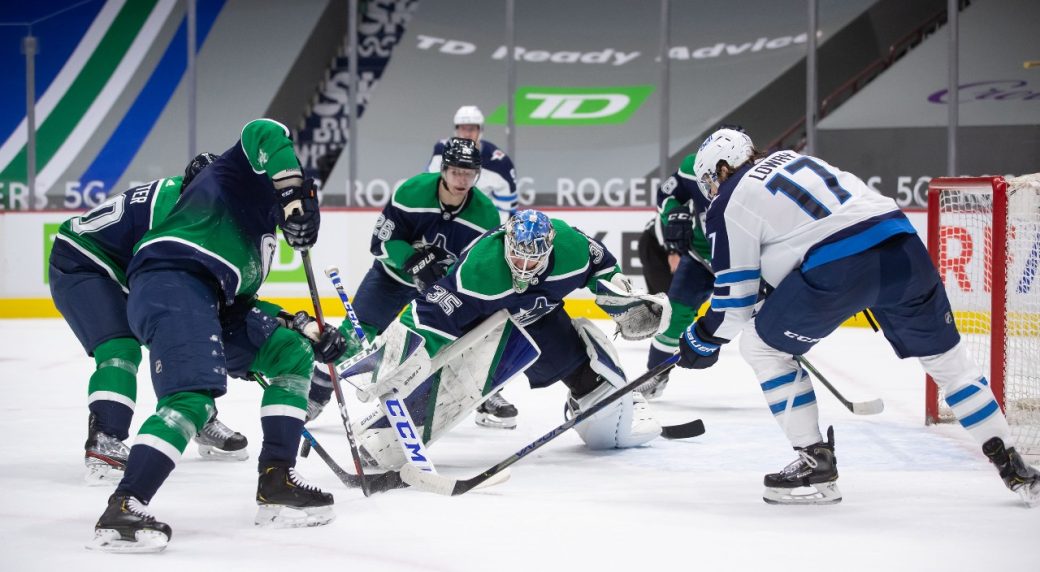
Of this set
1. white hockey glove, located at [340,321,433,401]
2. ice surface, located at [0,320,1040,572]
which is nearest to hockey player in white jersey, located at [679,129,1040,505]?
ice surface, located at [0,320,1040,572]

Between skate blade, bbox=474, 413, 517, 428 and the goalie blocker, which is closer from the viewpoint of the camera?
the goalie blocker

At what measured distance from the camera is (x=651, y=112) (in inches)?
373

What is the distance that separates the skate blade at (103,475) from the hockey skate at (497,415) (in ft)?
4.63

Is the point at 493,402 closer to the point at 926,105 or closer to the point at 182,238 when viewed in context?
A: the point at 182,238

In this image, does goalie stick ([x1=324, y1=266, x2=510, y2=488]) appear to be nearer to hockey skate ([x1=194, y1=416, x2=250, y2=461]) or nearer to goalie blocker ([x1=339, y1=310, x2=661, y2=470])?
goalie blocker ([x1=339, y1=310, x2=661, y2=470])

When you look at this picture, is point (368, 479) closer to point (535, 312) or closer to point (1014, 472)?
point (535, 312)

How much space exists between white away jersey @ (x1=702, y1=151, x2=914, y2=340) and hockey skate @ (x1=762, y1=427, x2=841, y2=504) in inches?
15.1

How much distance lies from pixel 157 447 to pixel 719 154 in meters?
1.54

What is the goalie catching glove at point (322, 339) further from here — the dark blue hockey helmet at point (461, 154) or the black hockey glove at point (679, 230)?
the black hockey glove at point (679, 230)

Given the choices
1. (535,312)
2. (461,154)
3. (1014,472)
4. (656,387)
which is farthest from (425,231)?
(1014,472)

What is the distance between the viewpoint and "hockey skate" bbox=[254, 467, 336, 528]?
2.77 metres

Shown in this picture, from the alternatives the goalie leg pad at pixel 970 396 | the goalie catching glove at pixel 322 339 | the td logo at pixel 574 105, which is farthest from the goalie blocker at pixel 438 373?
the td logo at pixel 574 105

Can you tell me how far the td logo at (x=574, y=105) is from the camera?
950cm

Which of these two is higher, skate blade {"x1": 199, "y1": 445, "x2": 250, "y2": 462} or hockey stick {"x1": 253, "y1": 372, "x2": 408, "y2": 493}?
hockey stick {"x1": 253, "y1": 372, "x2": 408, "y2": 493}
